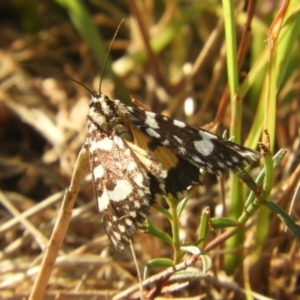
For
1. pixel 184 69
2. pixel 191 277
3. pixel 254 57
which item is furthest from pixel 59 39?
pixel 191 277

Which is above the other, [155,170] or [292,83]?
[292,83]

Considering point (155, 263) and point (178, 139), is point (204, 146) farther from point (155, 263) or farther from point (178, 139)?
point (155, 263)

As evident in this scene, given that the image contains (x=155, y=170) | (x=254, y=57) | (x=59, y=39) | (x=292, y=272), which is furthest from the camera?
(x=59, y=39)

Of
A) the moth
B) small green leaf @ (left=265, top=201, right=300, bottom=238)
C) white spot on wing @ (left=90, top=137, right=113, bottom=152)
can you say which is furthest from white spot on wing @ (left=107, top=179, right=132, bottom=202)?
small green leaf @ (left=265, top=201, right=300, bottom=238)

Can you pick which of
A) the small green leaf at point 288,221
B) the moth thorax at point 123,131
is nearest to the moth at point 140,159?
the moth thorax at point 123,131

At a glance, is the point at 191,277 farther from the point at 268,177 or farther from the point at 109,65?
the point at 109,65

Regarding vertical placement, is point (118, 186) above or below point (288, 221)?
above

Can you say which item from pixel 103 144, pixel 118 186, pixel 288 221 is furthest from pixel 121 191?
pixel 288 221

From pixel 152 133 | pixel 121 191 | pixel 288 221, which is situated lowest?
pixel 288 221
